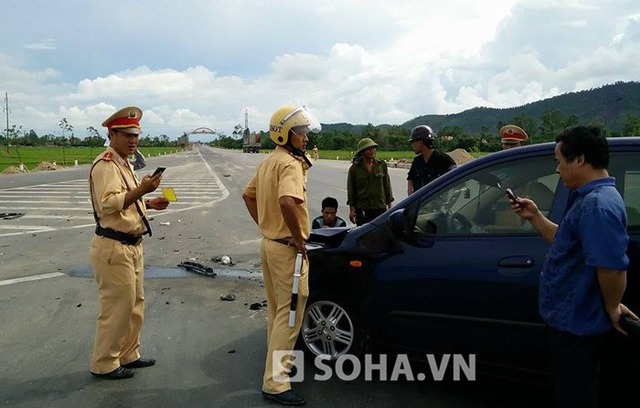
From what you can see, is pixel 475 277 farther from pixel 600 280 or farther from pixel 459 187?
Result: pixel 600 280

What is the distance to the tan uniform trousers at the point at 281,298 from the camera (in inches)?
143

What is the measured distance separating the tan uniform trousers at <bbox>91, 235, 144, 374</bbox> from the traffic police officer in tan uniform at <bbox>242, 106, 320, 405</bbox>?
43.3 inches

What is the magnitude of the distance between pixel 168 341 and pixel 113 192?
1.64 meters

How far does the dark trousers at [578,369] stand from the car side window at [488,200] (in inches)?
38.2

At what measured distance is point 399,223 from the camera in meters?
3.61

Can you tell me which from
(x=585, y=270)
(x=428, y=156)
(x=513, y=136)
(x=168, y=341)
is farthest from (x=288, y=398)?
(x=513, y=136)

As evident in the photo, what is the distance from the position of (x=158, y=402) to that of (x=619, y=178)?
3293 millimetres

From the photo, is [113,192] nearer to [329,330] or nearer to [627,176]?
[329,330]

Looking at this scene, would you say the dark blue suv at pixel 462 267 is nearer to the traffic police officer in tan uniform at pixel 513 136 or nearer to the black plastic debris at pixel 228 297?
the black plastic debris at pixel 228 297

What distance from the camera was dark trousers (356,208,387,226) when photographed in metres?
6.68

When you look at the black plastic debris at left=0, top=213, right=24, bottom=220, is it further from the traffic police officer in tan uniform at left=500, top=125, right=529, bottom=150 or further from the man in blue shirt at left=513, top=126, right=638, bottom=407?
the man in blue shirt at left=513, top=126, right=638, bottom=407

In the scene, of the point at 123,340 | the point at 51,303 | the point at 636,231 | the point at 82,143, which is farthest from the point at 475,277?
the point at 82,143

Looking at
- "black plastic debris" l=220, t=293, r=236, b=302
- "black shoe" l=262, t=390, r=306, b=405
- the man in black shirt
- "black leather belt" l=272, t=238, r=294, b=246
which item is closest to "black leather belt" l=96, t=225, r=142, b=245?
"black leather belt" l=272, t=238, r=294, b=246

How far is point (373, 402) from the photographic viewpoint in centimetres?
367
